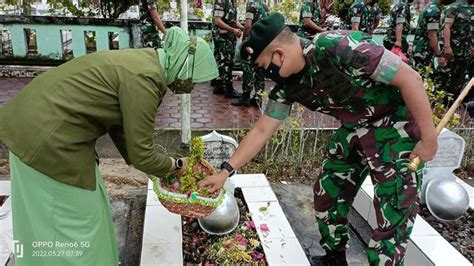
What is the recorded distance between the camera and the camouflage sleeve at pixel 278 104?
8.16 feet

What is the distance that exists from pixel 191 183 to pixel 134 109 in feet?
2.54

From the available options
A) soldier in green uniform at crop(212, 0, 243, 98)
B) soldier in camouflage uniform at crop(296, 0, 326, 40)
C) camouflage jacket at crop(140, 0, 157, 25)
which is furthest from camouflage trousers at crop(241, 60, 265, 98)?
camouflage jacket at crop(140, 0, 157, 25)

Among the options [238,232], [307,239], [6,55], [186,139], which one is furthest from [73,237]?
[6,55]

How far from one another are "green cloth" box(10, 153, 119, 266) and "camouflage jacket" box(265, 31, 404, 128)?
1.17 meters

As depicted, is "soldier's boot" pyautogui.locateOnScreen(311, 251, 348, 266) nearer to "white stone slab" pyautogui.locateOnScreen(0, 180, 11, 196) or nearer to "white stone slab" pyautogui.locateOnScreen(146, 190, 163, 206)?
"white stone slab" pyautogui.locateOnScreen(146, 190, 163, 206)

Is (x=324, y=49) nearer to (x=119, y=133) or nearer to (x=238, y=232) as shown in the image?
(x=119, y=133)

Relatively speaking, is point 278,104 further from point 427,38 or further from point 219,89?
point 427,38

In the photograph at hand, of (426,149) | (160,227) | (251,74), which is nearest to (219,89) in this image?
(251,74)

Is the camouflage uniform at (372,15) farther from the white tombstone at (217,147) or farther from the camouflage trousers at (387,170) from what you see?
the camouflage trousers at (387,170)

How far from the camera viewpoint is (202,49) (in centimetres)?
200

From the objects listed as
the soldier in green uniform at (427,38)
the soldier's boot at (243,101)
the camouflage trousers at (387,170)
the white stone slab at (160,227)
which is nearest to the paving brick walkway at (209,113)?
the soldier's boot at (243,101)

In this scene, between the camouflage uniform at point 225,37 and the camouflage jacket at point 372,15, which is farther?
the camouflage jacket at point 372,15

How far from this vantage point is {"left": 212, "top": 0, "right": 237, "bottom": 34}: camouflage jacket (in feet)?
21.9

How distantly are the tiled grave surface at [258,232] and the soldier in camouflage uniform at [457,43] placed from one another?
15.0ft
